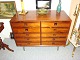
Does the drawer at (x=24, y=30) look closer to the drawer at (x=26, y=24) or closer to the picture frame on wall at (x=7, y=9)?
the drawer at (x=26, y=24)

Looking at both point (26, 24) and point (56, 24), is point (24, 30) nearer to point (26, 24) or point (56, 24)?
point (26, 24)

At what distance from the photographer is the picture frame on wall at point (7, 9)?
8.95 feet

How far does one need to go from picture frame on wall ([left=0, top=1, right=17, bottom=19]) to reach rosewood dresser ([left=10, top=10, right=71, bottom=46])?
456 millimetres

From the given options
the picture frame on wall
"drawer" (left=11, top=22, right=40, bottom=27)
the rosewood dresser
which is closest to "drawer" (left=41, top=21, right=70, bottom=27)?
the rosewood dresser

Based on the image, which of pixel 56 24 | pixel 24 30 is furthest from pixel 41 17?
pixel 24 30

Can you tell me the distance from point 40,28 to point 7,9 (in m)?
1.18

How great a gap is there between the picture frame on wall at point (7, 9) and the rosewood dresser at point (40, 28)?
456 mm

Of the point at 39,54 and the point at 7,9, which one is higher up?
the point at 7,9

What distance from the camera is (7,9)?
282 cm

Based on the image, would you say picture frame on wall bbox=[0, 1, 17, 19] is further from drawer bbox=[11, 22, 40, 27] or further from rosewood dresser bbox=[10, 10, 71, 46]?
drawer bbox=[11, 22, 40, 27]

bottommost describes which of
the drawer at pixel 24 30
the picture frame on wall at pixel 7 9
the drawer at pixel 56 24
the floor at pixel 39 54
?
the floor at pixel 39 54

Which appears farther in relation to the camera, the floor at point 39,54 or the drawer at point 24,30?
the floor at point 39,54

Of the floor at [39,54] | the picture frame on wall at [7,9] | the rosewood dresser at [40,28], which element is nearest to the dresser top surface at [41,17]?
the rosewood dresser at [40,28]

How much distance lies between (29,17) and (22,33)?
1.40 ft
